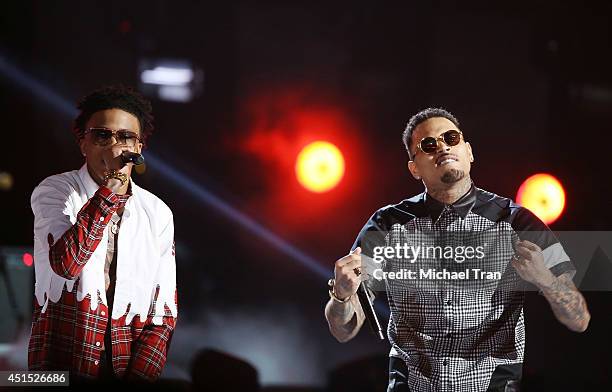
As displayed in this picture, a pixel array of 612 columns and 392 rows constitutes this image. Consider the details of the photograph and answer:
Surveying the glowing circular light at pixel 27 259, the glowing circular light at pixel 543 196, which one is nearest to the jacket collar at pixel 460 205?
the glowing circular light at pixel 543 196

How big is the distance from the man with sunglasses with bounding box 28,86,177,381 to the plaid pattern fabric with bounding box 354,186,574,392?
0.85 metres

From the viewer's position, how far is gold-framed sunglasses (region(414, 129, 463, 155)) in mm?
2703

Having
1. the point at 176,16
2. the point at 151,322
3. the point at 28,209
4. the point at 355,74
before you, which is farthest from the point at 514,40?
the point at 28,209

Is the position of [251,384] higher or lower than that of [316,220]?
lower

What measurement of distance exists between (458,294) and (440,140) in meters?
0.61

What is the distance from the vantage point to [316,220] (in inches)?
156

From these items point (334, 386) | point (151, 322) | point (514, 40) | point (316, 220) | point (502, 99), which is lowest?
point (334, 386)

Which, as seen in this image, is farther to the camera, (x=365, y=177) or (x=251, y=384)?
(x=365, y=177)

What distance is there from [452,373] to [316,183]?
170cm

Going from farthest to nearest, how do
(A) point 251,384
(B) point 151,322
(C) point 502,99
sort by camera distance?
(C) point 502,99 → (A) point 251,384 → (B) point 151,322

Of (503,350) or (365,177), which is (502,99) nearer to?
(365,177)

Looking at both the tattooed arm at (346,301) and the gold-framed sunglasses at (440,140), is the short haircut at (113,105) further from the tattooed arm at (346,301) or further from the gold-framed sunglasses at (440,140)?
the gold-framed sunglasses at (440,140)

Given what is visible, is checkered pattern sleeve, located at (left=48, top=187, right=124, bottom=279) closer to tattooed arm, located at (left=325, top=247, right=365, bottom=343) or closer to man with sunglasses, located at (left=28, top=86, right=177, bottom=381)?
man with sunglasses, located at (left=28, top=86, right=177, bottom=381)

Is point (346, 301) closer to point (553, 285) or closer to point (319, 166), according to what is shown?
point (553, 285)
